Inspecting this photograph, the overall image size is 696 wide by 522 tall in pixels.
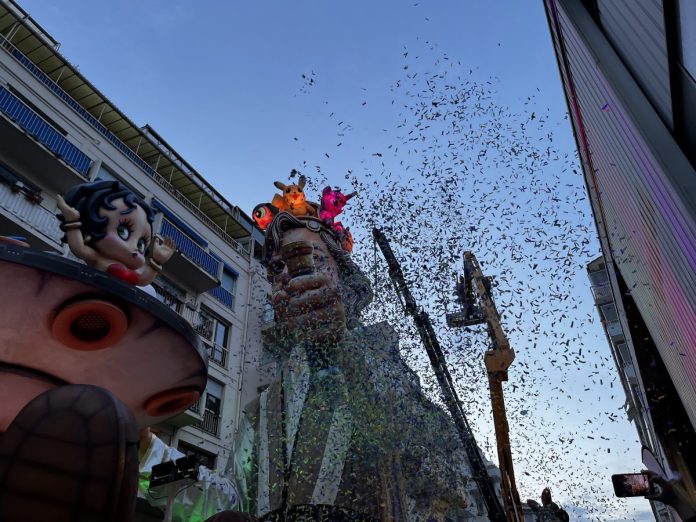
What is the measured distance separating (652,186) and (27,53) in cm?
1894

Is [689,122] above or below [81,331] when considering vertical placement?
above

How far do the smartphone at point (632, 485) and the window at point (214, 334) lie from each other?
47.3 feet

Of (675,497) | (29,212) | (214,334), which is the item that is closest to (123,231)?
(675,497)

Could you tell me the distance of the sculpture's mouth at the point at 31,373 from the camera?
4.81 metres

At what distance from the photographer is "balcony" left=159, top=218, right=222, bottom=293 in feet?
61.3

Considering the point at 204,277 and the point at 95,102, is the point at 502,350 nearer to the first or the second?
the point at 204,277

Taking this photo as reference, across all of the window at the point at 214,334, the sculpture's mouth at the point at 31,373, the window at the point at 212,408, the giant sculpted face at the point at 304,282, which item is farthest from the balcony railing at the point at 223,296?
the sculpture's mouth at the point at 31,373

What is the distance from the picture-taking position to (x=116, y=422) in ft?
9.66

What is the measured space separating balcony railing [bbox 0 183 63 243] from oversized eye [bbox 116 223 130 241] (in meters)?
8.50

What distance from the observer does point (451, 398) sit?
432 inches

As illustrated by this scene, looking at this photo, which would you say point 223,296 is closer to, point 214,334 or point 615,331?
point 214,334

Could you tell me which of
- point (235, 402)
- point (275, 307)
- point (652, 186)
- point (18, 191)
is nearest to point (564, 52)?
point (652, 186)

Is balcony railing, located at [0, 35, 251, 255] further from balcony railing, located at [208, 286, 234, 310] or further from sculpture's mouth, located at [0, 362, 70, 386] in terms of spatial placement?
sculpture's mouth, located at [0, 362, 70, 386]

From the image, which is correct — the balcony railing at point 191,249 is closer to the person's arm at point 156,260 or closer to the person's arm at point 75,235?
the person's arm at point 156,260
